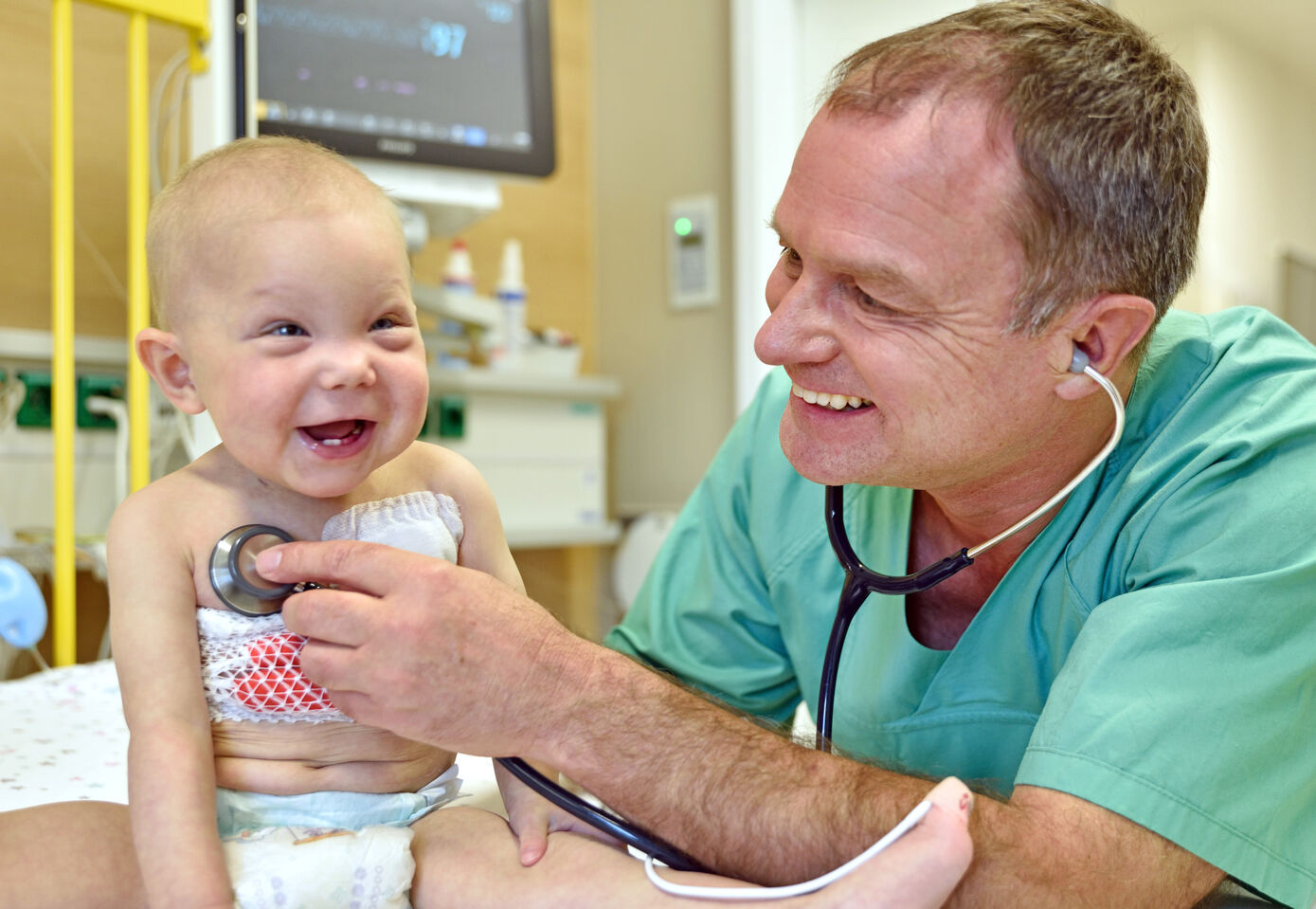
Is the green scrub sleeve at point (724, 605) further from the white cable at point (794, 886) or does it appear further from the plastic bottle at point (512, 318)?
the plastic bottle at point (512, 318)

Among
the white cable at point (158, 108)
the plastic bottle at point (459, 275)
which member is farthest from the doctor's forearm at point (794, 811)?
the plastic bottle at point (459, 275)

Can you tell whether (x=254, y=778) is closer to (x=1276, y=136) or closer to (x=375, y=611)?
(x=375, y=611)

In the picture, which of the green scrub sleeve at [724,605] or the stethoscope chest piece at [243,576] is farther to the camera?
the green scrub sleeve at [724,605]

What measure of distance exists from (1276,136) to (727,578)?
2604 millimetres

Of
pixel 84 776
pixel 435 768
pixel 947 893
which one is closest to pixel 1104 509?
pixel 947 893

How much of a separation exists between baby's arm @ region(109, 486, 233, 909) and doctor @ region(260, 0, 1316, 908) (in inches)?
3.1

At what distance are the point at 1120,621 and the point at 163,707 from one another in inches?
27.2

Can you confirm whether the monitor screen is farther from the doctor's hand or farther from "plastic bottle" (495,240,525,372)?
the doctor's hand

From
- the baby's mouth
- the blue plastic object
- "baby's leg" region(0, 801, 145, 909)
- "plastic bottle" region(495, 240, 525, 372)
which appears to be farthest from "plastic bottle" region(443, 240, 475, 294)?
"baby's leg" region(0, 801, 145, 909)

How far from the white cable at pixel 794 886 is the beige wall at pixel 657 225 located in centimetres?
202

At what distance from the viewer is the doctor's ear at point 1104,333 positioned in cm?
99

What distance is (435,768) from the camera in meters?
0.91

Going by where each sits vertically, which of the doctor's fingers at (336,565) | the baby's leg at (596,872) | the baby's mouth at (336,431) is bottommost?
the baby's leg at (596,872)

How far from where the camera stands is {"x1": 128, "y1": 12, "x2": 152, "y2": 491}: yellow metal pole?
1.36m
